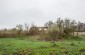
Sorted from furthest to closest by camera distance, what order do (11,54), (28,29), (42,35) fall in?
(28,29) → (42,35) → (11,54)

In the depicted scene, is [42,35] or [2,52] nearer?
[2,52]

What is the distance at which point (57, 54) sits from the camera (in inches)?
744

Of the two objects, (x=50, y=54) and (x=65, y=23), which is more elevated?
(x=65, y=23)

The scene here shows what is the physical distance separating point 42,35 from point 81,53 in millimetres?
17303

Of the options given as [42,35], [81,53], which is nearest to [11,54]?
[81,53]

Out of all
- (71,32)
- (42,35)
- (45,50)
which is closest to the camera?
(45,50)

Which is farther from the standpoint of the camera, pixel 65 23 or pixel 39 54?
pixel 65 23

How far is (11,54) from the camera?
1850cm

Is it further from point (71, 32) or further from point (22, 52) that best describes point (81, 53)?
point (71, 32)

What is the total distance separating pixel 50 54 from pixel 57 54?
670 mm

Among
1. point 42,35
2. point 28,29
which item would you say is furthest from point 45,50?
point 28,29

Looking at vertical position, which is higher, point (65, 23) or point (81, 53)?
point (65, 23)

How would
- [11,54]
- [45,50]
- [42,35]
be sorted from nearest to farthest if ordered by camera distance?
[11,54] → [45,50] → [42,35]

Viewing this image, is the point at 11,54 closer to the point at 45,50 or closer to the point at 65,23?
the point at 45,50
